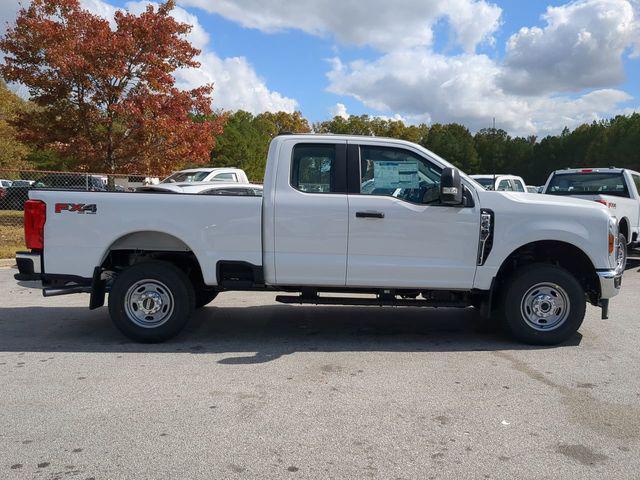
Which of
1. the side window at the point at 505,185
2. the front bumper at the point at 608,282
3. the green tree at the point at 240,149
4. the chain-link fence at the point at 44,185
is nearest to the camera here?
the front bumper at the point at 608,282

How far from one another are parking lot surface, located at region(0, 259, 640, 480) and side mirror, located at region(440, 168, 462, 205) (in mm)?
1588

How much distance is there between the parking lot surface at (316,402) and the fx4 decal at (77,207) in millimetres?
1430

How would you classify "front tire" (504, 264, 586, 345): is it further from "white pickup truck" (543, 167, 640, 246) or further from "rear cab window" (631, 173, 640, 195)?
"rear cab window" (631, 173, 640, 195)

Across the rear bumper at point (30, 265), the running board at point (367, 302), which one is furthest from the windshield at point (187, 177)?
the running board at point (367, 302)

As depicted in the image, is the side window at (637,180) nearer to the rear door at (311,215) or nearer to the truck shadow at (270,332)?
the truck shadow at (270,332)

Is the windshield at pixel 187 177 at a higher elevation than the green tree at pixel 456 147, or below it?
below

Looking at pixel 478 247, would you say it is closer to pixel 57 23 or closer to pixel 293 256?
pixel 293 256

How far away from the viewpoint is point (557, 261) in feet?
19.2

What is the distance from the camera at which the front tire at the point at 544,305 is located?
5.48 meters

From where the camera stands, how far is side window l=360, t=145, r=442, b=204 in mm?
5453

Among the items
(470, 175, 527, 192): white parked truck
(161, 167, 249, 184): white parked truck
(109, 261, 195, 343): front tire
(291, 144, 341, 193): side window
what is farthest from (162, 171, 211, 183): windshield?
(291, 144, 341, 193): side window

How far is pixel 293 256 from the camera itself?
5.43m

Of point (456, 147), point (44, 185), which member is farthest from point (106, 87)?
point (456, 147)

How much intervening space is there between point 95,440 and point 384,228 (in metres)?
3.17
